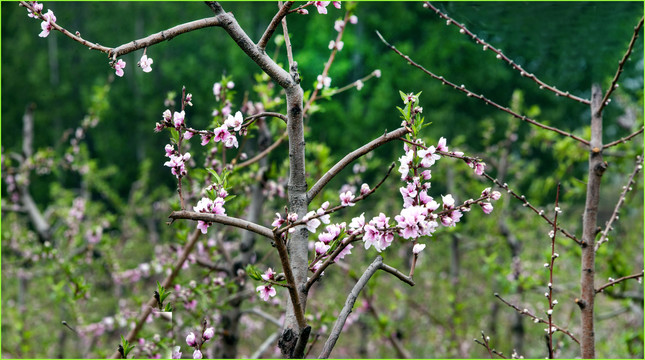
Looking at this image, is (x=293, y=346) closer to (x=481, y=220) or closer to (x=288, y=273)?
(x=288, y=273)

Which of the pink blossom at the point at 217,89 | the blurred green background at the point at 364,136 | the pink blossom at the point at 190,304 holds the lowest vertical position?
the pink blossom at the point at 190,304

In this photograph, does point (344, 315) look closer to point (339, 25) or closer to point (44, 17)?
point (44, 17)

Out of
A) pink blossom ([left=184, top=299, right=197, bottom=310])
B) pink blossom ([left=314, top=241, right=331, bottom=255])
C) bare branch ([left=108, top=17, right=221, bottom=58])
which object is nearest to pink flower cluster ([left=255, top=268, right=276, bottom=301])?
pink blossom ([left=314, top=241, right=331, bottom=255])

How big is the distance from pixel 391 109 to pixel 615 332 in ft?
21.1

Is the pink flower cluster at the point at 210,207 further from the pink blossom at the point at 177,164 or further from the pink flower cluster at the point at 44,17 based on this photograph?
the pink flower cluster at the point at 44,17

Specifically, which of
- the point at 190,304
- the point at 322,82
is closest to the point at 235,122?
the point at 322,82

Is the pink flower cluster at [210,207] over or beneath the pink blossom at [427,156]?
beneath

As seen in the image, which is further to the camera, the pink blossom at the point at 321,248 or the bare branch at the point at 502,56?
the bare branch at the point at 502,56

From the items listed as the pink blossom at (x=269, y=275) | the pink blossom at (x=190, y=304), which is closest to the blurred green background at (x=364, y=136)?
the pink blossom at (x=190, y=304)

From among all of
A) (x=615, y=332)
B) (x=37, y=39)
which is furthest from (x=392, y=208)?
(x=37, y=39)

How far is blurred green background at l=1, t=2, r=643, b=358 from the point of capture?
16.6ft

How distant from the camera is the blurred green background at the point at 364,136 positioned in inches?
199

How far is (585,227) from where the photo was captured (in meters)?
1.55

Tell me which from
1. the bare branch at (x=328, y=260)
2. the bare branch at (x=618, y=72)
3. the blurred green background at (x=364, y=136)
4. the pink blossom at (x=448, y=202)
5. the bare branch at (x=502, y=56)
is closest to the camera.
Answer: the bare branch at (x=328, y=260)
